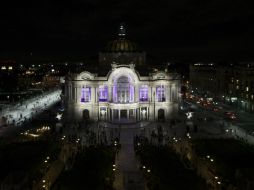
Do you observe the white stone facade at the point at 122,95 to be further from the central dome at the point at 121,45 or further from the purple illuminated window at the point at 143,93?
the central dome at the point at 121,45

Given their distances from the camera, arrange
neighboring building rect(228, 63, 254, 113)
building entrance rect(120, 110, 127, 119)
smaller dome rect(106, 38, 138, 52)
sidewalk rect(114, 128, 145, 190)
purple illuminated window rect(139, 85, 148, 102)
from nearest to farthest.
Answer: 1. sidewalk rect(114, 128, 145, 190)
2. building entrance rect(120, 110, 127, 119)
3. purple illuminated window rect(139, 85, 148, 102)
4. neighboring building rect(228, 63, 254, 113)
5. smaller dome rect(106, 38, 138, 52)

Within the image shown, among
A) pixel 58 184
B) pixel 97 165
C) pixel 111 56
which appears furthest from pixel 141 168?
pixel 111 56

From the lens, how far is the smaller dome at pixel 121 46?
80688mm

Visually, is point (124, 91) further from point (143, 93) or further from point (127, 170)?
point (127, 170)

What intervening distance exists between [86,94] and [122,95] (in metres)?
5.91

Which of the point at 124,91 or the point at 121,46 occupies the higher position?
the point at 121,46

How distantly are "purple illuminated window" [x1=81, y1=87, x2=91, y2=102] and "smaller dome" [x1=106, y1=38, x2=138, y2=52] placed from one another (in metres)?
14.7

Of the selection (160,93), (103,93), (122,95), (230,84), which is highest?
(230,84)

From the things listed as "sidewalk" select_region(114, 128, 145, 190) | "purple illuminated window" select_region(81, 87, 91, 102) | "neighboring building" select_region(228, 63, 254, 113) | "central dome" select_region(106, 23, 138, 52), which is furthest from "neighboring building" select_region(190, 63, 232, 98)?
"sidewalk" select_region(114, 128, 145, 190)

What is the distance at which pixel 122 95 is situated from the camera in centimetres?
6812

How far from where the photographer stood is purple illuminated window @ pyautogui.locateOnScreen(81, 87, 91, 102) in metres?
68.8

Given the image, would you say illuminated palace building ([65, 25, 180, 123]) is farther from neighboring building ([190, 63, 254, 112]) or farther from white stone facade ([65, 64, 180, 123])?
neighboring building ([190, 63, 254, 112])

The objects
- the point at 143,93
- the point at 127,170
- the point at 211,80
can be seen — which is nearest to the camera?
the point at 127,170

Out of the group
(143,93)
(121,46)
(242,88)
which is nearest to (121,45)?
(121,46)
